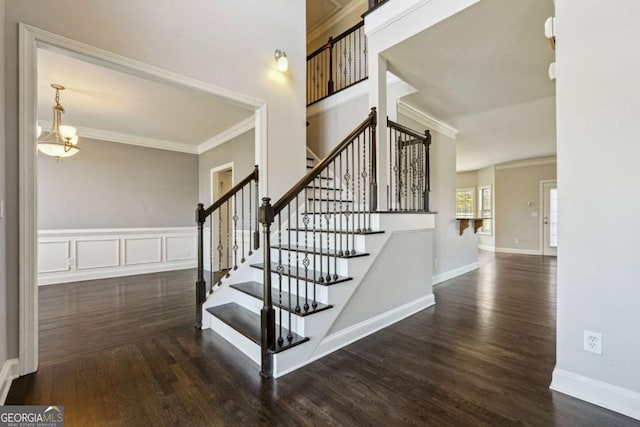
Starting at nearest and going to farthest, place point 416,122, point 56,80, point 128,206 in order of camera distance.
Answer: point 56,80 < point 416,122 < point 128,206

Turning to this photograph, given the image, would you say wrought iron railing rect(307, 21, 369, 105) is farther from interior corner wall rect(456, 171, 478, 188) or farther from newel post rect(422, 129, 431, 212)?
interior corner wall rect(456, 171, 478, 188)

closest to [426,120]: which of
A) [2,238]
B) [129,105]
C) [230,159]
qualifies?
[230,159]

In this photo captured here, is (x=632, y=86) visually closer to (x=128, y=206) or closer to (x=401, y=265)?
(x=401, y=265)

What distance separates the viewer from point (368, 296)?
2.66 m

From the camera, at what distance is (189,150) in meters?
6.30

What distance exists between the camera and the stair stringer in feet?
7.04

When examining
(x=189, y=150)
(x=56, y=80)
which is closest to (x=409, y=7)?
(x=56, y=80)

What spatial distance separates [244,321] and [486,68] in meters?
3.65

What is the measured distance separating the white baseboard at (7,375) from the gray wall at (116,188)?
12.7 feet

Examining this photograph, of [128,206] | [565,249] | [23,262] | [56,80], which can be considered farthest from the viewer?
[128,206]

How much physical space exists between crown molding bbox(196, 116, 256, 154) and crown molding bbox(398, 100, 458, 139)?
2.30 metres

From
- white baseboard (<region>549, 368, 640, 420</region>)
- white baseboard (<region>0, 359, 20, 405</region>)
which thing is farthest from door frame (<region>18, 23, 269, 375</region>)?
white baseboard (<region>549, 368, 640, 420</region>)

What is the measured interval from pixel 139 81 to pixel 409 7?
10.2ft

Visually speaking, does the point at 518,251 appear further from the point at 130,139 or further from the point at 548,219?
the point at 130,139
